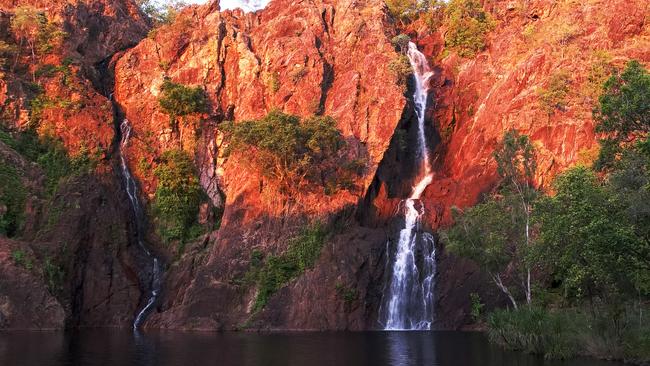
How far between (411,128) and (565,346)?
42296 mm

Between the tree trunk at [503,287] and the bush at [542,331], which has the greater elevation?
the tree trunk at [503,287]

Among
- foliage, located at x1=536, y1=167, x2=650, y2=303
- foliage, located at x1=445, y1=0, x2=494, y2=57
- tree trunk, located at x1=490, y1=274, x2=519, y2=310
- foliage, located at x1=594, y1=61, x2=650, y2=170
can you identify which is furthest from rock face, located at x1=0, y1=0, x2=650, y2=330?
foliage, located at x1=536, y1=167, x2=650, y2=303

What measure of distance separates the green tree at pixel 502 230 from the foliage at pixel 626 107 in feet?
33.3

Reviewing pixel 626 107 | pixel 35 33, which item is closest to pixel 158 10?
pixel 35 33

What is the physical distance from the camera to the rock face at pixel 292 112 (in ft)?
178

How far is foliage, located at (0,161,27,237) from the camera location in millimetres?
57219

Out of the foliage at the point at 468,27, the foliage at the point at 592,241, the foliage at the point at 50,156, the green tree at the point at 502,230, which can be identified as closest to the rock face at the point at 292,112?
the foliage at the point at 50,156

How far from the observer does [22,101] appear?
66.4 meters

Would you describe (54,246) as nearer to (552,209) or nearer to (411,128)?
(411,128)

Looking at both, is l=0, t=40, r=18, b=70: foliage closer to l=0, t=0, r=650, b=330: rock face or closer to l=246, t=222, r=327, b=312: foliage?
l=0, t=0, r=650, b=330: rock face

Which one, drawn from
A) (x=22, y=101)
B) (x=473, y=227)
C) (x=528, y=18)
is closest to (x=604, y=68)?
(x=528, y=18)

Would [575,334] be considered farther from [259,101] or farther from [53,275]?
[259,101]

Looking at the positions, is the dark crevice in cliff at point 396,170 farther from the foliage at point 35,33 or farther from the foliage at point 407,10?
the foliage at point 35,33

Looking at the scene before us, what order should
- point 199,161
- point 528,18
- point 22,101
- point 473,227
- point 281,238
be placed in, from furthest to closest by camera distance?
point 528,18 < point 199,161 < point 22,101 < point 281,238 < point 473,227
